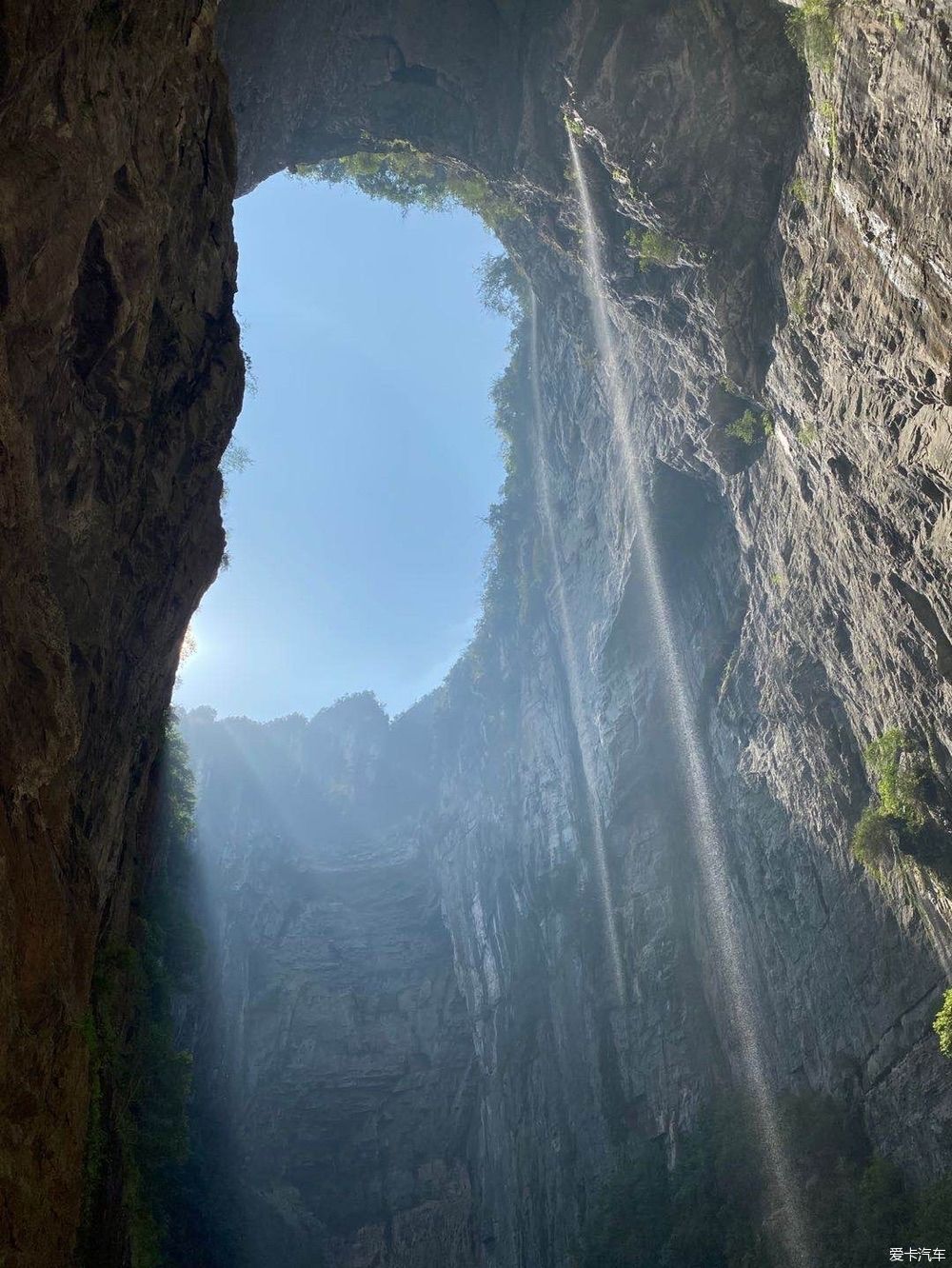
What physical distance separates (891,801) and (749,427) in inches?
345

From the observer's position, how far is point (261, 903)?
45125mm

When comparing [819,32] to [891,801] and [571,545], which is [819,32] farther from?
[571,545]

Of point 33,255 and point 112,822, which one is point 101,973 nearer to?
point 112,822

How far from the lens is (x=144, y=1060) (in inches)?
659

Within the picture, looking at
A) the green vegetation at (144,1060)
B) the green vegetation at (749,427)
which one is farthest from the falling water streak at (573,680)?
the green vegetation at (749,427)

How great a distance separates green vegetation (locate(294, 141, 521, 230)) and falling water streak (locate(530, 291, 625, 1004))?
680cm

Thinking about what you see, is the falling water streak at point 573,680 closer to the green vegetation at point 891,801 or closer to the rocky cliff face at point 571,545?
the rocky cliff face at point 571,545

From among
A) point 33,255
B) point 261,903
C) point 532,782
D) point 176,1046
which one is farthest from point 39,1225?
point 261,903

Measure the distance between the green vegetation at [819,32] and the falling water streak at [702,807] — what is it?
8015 millimetres

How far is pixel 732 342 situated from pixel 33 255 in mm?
13588

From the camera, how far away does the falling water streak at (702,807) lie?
1597cm

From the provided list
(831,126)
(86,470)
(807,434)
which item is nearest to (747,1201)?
(807,434)

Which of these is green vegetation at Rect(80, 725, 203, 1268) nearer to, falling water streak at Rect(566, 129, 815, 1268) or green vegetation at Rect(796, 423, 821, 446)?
falling water streak at Rect(566, 129, 815, 1268)

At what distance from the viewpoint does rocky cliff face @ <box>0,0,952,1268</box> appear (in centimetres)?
754
